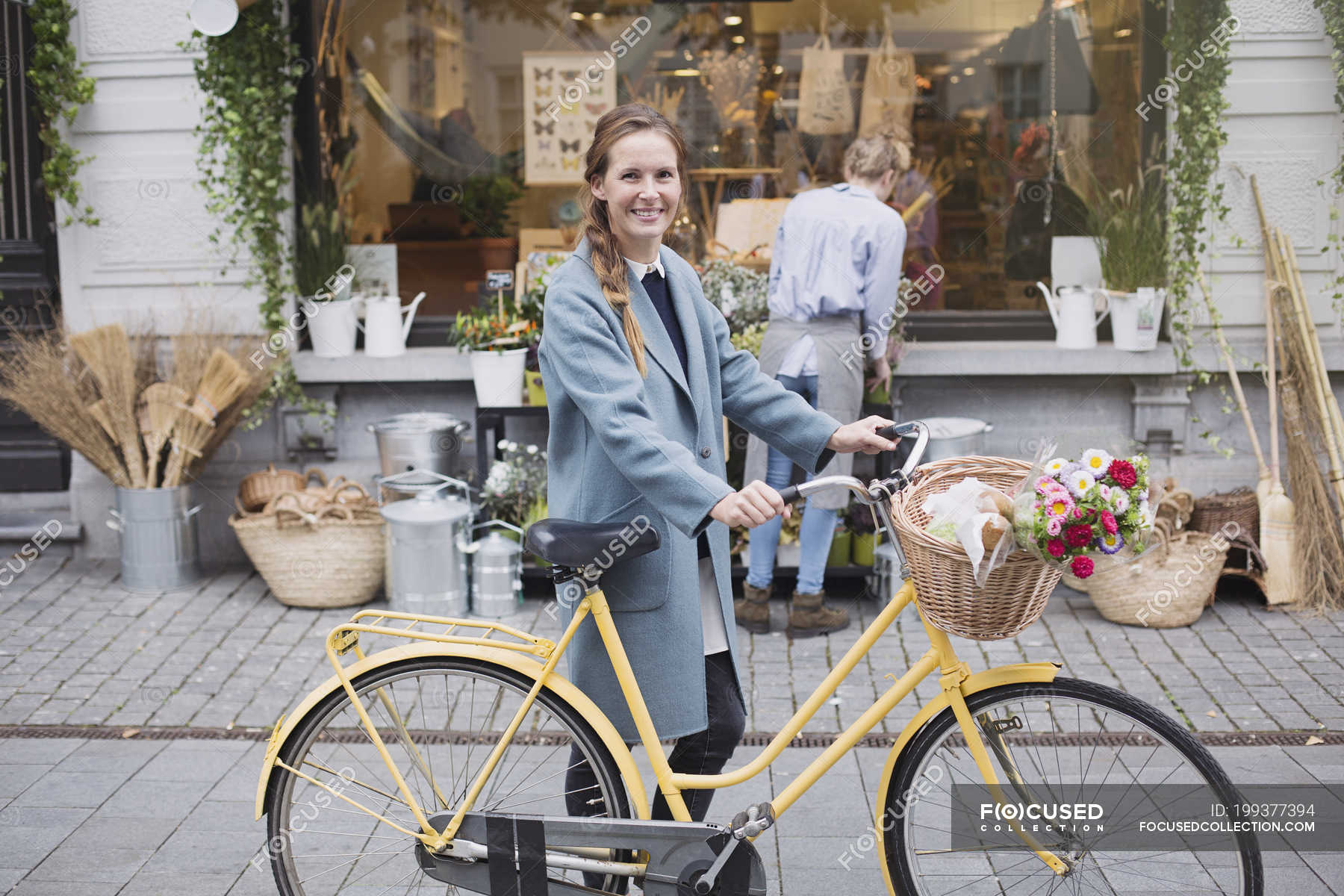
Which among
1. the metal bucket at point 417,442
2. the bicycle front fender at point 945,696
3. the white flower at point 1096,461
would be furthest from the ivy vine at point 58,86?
the white flower at point 1096,461

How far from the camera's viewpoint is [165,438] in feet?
20.8

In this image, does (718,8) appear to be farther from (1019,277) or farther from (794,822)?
(794,822)

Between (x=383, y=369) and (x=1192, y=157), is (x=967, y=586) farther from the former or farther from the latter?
(x=383, y=369)

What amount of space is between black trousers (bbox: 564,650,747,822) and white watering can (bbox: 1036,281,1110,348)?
4309 mm

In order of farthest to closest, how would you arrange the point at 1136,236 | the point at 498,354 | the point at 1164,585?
the point at 1136,236
the point at 498,354
the point at 1164,585

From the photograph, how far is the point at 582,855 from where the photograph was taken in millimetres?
2998

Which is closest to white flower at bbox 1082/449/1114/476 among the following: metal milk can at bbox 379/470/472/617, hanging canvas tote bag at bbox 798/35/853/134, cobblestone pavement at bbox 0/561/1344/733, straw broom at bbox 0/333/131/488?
cobblestone pavement at bbox 0/561/1344/733

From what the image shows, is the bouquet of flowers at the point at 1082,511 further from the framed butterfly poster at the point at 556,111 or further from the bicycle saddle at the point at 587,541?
the framed butterfly poster at the point at 556,111

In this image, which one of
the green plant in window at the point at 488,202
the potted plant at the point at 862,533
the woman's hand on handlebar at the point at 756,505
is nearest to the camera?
the woman's hand on handlebar at the point at 756,505

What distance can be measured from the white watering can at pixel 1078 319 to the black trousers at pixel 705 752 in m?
4.31

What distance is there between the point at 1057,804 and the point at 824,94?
5.57 m

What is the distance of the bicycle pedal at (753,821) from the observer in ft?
A: 9.54

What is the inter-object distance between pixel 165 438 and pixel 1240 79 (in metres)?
5.45

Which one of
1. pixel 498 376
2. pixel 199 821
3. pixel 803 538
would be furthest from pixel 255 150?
pixel 199 821
